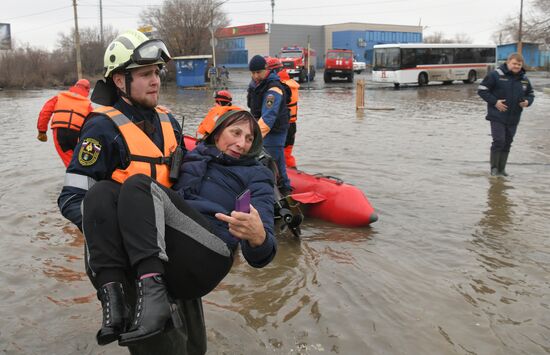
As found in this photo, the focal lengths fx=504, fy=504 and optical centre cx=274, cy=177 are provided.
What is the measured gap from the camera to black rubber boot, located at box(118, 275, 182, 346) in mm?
1860

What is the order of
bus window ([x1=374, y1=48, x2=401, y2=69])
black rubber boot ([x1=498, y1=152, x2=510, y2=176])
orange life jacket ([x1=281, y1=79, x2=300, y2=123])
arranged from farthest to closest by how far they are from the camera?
bus window ([x1=374, y1=48, x2=401, y2=69]), black rubber boot ([x1=498, y1=152, x2=510, y2=176]), orange life jacket ([x1=281, y1=79, x2=300, y2=123])

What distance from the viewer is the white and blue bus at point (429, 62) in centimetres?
3219

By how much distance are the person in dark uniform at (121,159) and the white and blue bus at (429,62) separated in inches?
1232

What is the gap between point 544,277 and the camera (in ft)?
15.0

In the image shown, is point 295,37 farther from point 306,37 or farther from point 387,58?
point 387,58

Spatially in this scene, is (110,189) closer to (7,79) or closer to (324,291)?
(324,291)

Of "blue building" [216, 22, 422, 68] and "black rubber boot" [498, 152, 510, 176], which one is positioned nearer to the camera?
"black rubber boot" [498, 152, 510, 176]

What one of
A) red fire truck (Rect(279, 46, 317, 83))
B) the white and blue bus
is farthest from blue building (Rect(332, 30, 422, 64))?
the white and blue bus

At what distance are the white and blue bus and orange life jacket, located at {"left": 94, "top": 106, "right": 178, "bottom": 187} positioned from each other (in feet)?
103

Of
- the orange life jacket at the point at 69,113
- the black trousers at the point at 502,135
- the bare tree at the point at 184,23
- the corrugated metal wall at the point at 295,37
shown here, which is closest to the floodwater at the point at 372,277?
the black trousers at the point at 502,135

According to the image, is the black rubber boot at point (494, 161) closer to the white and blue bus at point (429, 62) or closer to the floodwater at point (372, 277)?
the floodwater at point (372, 277)

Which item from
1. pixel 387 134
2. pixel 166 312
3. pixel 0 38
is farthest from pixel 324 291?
pixel 0 38

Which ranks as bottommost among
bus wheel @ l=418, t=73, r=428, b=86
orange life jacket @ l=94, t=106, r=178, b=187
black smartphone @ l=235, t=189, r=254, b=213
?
black smartphone @ l=235, t=189, r=254, b=213

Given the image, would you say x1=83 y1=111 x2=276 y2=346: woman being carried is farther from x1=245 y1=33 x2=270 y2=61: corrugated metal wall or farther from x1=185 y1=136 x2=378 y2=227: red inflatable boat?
x1=245 y1=33 x2=270 y2=61: corrugated metal wall
